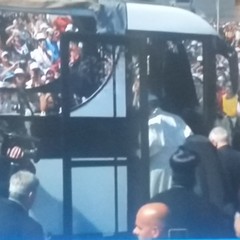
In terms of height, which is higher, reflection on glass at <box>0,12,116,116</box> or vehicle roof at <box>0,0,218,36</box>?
vehicle roof at <box>0,0,218,36</box>

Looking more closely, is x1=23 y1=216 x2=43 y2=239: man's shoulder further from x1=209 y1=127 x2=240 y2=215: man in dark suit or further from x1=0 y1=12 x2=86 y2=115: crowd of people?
x1=209 y1=127 x2=240 y2=215: man in dark suit

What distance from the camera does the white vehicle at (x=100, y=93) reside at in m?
5.00

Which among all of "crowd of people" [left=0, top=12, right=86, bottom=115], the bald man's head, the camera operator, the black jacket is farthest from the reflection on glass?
the bald man's head

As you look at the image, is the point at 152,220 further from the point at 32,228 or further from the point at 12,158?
the point at 12,158

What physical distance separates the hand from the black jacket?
0.19m

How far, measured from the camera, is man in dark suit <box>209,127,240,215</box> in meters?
5.16

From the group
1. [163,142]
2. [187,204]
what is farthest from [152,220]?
[163,142]

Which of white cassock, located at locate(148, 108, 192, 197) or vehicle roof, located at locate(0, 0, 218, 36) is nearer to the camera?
vehicle roof, located at locate(0, 0, 218, 36)

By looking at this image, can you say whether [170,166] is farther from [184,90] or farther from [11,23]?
[11,23]

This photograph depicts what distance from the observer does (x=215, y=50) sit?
16.7ft

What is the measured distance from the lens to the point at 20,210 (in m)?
5.08

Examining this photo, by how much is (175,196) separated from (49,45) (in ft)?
2.71

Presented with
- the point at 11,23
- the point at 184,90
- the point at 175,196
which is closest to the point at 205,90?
the point at 184,90

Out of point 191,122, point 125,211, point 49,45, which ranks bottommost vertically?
point 125,211
